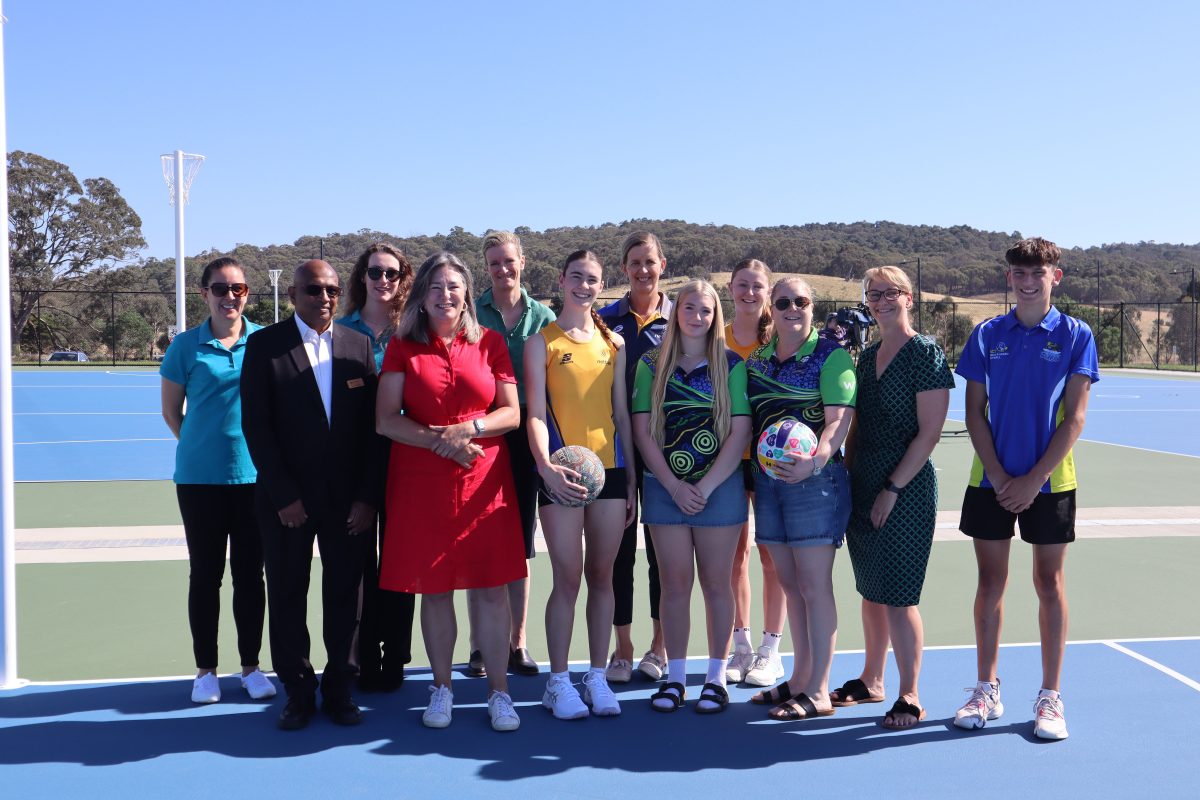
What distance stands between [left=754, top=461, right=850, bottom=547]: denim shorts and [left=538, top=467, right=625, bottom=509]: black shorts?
609 millimetres

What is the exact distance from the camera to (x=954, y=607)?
5.94 meters

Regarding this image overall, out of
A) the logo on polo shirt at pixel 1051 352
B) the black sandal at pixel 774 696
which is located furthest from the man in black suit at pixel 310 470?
the logo on polo shirt at pixel 1051 352

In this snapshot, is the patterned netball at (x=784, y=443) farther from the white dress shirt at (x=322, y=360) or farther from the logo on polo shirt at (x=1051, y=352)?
the white dress shirt at (x=322, y=360)

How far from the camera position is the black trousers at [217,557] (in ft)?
14.3

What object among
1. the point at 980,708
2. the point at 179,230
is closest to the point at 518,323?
the point at 980,708

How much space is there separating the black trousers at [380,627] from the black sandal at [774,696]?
162 cm

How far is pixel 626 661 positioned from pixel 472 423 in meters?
1.51

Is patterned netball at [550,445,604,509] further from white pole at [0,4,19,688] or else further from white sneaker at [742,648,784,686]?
white pole at [0,4,19,688]

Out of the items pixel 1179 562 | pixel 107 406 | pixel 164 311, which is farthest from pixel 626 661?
pixel 164 311

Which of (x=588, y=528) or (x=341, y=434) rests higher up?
(x=341, y=434)

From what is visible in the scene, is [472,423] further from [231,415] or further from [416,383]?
[231,415]

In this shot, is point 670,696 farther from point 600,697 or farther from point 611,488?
point 611,488

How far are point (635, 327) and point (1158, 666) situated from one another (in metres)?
3.00

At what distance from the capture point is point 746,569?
15.5 feet
